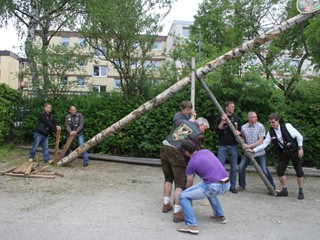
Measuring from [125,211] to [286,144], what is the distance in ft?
11.6

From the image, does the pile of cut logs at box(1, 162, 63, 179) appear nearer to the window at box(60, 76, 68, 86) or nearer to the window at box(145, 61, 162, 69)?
the window at box(60, 76, 68, 86)

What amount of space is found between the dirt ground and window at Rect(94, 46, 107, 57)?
14.6ft

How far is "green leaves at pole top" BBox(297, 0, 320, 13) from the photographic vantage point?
6297mm

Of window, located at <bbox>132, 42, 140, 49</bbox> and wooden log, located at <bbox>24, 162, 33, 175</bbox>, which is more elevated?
window, located at <bbox>132, 42, 140, 49</bbox>

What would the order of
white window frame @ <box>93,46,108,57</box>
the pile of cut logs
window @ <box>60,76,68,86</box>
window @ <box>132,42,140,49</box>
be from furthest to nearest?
window @ <box>60,76,68,86</box> < white window frame @ <box>93,46,108,57</box> < window @ <box>132,42,140,49</box> < the pile of cut logs

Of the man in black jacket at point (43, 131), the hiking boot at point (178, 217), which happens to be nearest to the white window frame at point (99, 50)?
the man in black jacket at point (43, 131)

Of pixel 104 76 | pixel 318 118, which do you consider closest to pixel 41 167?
pixel 318 118

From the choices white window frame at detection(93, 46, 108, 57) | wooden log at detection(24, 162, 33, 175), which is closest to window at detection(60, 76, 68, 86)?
white window frame at detection(93, 46, 108, 57)

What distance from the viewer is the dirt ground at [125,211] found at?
177 inches

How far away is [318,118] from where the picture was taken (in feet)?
30.6

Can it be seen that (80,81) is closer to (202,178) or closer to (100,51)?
(100,51)

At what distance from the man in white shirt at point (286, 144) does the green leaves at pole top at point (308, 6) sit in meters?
2.18

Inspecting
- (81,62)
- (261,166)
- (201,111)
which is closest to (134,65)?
(81,62)

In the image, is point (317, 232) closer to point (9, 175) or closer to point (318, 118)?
point (318, 118)
